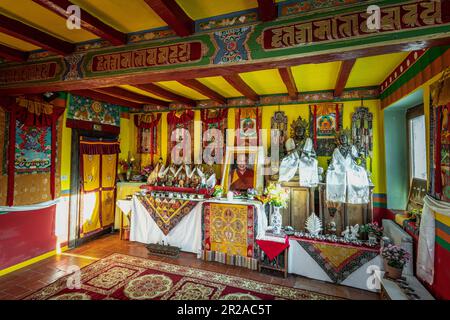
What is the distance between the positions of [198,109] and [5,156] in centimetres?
382

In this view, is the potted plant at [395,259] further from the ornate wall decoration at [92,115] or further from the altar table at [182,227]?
the ornate wall decoration at [92,115]

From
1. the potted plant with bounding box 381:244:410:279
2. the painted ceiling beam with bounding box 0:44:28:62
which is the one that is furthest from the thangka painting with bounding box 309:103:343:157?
the painted ceiling beam with bounding box 0:44:28:62

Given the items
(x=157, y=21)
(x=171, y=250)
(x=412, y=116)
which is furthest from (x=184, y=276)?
(x=412, y=116)

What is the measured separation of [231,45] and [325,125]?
10.9 ft

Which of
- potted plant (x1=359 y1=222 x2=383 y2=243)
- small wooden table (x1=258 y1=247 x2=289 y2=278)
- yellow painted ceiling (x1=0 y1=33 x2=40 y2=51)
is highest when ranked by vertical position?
yellow painted ceiling (x1=0 y1=33 x2=40 y2=51)

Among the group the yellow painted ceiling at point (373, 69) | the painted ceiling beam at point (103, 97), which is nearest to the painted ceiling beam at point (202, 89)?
the painted ceiling beam at point (103, 97)

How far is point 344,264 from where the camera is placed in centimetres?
338

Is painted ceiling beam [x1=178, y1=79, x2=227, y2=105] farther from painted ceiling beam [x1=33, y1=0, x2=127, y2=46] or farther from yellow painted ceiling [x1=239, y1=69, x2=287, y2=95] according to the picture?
painted ceiling beam [x1=33, y1=0, x2=127, y2=46]

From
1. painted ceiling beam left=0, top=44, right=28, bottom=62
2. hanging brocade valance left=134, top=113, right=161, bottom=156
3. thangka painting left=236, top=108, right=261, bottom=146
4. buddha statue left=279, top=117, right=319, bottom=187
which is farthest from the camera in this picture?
hanging brocade valance left=134, top=113, right=161, bottom=156

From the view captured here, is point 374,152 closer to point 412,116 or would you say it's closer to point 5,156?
point 412,116

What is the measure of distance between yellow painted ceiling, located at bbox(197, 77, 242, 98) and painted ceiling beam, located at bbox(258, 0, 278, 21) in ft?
6.49

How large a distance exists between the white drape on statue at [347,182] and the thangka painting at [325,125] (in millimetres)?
461

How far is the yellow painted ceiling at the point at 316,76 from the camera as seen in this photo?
11.5ft

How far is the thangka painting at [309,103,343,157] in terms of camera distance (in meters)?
4.78
